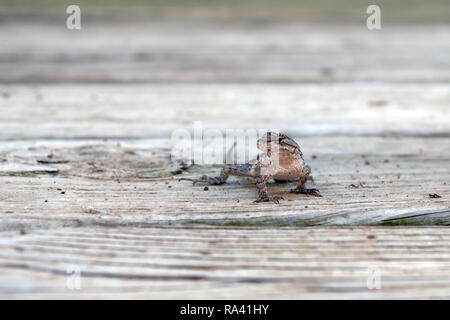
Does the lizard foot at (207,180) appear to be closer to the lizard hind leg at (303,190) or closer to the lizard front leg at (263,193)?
the lizard front leg at (263,193)

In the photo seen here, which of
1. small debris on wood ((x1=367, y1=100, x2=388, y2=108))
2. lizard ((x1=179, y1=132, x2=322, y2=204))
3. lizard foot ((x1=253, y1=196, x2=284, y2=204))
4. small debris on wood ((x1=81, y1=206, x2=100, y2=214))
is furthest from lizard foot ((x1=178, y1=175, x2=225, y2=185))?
small debris on wood ((x1=367, y1=100, x2=388, y2=108))

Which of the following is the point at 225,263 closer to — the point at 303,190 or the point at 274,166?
the point at 303,190

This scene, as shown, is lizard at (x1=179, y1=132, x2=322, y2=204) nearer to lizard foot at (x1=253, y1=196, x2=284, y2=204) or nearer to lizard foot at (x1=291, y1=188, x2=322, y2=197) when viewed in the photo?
lizard foot at (x1=291, y1=188, x2=322, y2=197)

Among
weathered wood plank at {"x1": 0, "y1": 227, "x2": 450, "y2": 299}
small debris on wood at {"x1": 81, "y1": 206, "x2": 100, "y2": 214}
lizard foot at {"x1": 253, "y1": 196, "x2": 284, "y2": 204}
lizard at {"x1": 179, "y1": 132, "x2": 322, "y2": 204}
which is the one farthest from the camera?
lizard at {"x1": 179, "y1": 132, "x2": 322, "y2": 204}

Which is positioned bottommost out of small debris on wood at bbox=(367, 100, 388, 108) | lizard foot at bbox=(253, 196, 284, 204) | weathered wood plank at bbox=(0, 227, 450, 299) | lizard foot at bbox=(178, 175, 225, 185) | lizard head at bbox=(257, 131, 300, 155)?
weathered wood plank at bbox=(0, 227, 450, 299)

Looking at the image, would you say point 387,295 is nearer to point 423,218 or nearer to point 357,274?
point 357,274
